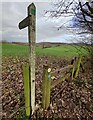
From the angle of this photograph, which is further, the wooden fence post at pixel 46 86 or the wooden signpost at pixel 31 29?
the wooden fence post at pixel 46 86

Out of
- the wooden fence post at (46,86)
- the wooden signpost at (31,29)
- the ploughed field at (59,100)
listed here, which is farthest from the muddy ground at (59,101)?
the wooden signpost at (31,29)

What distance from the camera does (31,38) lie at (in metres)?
3.73

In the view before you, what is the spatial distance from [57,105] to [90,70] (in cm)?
577

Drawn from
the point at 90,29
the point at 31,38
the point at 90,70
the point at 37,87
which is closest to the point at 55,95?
the point at 37,87

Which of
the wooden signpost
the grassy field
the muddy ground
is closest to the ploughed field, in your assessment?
the muddy ground

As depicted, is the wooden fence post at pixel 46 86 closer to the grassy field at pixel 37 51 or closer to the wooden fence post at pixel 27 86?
the wooden fence post at pixel 27 86

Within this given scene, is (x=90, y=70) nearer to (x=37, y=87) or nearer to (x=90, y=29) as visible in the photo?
(x=90, y=29)

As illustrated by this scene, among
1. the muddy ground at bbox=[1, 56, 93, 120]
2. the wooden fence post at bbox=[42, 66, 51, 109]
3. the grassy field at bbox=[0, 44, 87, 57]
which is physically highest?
the grassy field at bbox=[0, 44, 87, 57]

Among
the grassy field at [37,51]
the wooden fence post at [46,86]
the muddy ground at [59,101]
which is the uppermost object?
the grassy field at [37,51]

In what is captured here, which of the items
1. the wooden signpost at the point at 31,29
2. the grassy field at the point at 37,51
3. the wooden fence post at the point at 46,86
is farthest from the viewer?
the grassy field at the point at 37,51

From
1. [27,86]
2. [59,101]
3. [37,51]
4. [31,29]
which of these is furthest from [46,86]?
[37,51]

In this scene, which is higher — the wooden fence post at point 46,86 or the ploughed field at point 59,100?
the wooden fence post at point 46,86

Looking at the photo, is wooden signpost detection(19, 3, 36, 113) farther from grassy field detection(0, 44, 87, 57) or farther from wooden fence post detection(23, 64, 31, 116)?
grassy field detection(0, 44, 87, 57)

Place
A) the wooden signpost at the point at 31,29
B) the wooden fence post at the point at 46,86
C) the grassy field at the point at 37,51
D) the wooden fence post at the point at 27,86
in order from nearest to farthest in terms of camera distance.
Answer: the wooden signpost at the point at 31,29
the wooden fence post at the point at 27,86
the wooden fence post at the point at 46,86
the grassy field at the point at 37,51
